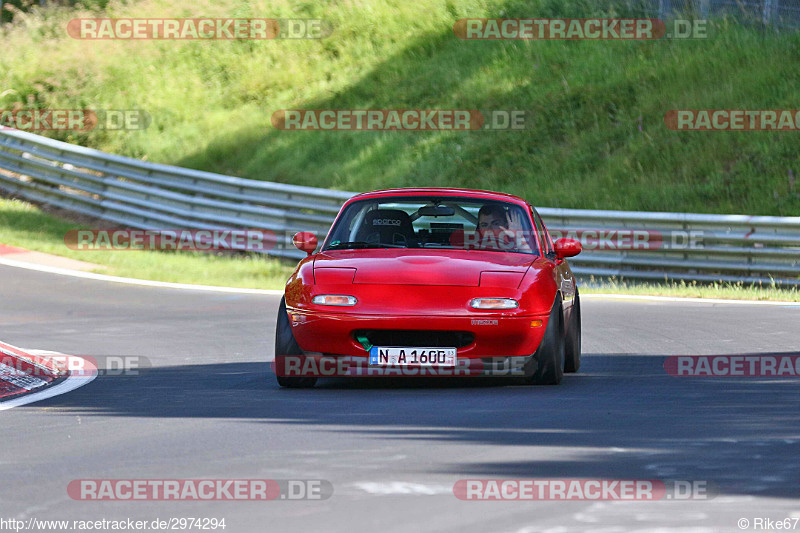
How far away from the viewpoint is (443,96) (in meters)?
29.0

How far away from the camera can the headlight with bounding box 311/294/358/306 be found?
916cm

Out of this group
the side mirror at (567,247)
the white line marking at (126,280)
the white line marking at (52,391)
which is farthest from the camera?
the white line marking at (126,280)

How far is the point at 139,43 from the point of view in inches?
1387

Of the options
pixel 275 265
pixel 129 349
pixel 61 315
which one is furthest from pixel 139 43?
pixel 129 349

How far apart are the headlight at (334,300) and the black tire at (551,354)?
4.26ft

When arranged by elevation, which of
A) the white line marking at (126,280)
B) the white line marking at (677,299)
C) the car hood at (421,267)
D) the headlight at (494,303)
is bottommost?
the white line marking at (677,299)

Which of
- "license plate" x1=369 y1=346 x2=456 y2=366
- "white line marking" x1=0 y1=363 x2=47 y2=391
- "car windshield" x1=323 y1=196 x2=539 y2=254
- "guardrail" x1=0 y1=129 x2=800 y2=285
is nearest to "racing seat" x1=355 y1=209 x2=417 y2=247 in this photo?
"car windshield" x1=323 y1=196 x2=539 y2=254

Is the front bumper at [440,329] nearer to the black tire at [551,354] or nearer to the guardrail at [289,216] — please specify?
the black tire at [551,354]

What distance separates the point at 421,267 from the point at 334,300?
660 millimetres

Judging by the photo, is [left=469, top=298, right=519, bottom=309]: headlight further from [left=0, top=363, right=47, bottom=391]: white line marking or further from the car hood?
[left=0, top=363, right=47, bottom=391]: white line marking

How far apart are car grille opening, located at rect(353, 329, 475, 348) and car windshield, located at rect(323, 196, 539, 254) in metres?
1.15

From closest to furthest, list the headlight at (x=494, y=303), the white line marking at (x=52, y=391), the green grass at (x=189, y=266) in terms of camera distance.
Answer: the white line marking at (x=52, y=391)
the headlight at (x=494, y=303)
the green grass at (x=189, y=266)

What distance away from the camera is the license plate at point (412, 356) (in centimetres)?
902

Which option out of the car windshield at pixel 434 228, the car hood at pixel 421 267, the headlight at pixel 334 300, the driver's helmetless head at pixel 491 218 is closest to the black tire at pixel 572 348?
the car windshield at pixel 434 228
